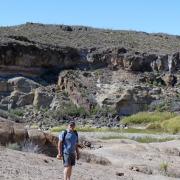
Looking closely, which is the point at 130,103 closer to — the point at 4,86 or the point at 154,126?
the point at 154,126

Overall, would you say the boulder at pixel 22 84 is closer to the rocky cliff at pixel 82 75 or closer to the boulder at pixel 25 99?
the rocky cliff at pixel 82 75

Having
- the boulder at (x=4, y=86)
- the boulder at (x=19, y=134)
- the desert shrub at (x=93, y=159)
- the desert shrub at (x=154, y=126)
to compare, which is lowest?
the desert shrub at (x=154, y=126)

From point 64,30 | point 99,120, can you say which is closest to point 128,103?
point 99,120

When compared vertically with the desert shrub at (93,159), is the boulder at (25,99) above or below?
above

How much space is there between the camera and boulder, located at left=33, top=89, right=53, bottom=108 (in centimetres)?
6500

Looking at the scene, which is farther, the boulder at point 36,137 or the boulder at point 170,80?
the boulder at point 170,80

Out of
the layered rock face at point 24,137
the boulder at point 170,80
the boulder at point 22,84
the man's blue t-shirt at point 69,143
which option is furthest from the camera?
the boulder at point 170,80

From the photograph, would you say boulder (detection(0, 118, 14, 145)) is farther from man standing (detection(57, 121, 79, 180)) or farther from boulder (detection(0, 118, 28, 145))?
man standing (detection(57, 121, 79, 180))

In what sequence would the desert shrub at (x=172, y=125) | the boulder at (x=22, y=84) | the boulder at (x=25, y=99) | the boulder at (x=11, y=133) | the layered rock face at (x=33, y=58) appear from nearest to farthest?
the boulder at (x=11, y=133)
the desert shrub at (x=172, y=125)
the boulder at (x=25, y=99)
the boulder at (x=22, y=84)
the layered rock face at (x=33, y=58)

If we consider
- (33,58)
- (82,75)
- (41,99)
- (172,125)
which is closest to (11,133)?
(172,125)

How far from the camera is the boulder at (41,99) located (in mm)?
65000

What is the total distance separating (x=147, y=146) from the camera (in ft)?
96.6

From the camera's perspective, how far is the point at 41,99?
6519 cm

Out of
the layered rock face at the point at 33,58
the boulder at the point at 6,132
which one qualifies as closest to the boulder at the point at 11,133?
the boulder at the point at 6,132
